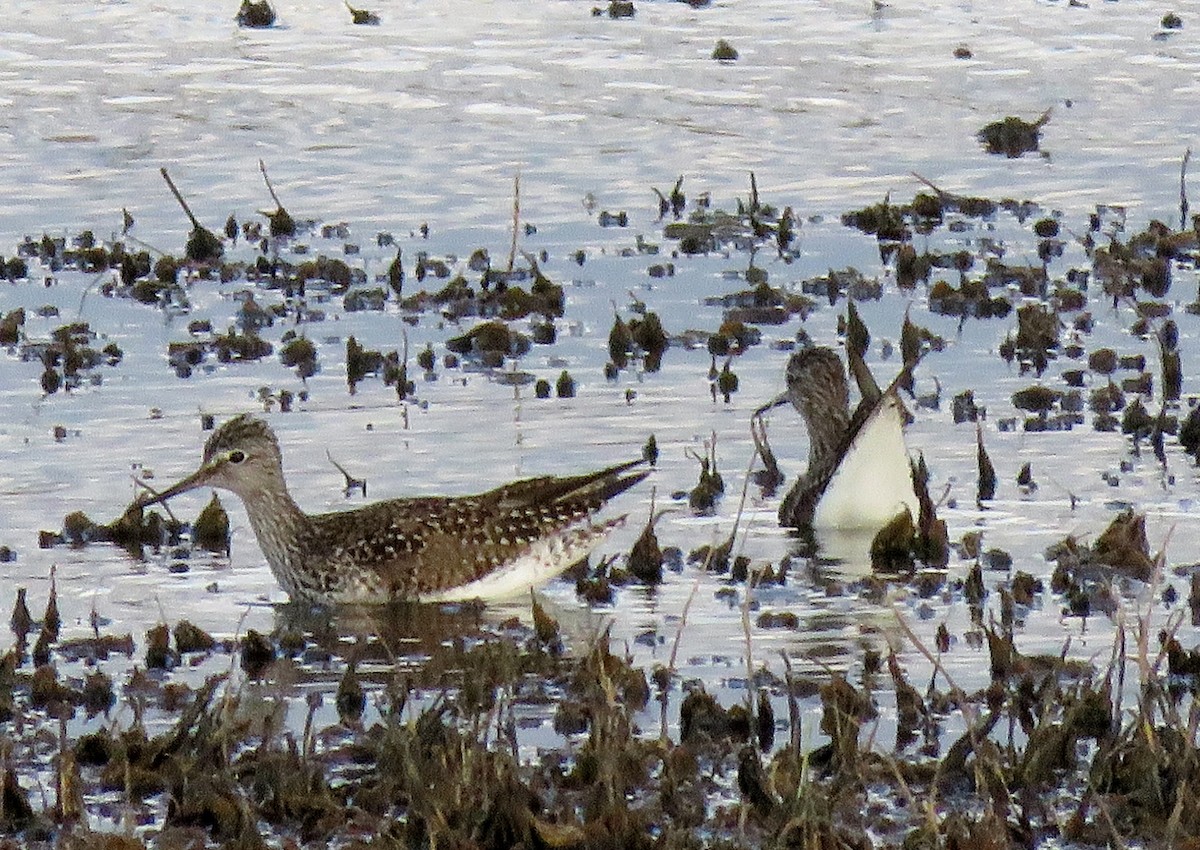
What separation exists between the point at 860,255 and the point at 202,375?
155 inches

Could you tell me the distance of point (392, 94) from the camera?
1983 cm

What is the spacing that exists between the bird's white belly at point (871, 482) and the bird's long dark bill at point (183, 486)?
230 centimetres

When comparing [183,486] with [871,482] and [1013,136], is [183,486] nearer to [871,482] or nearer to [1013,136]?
[871,482]

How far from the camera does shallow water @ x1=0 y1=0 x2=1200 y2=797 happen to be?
10.2 meters

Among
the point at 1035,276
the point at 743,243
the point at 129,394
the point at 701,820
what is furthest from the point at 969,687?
the point at 743,243

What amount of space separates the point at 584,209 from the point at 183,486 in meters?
6.51

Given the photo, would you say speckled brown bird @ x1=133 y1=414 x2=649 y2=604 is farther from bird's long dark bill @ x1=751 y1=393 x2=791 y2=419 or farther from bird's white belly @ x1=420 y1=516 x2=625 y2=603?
bird's long dark bill @ x1=751 y1=393 x2=791 y2=419

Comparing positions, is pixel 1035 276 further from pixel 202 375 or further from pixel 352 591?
pixel 352 591

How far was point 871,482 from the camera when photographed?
10.7 metres

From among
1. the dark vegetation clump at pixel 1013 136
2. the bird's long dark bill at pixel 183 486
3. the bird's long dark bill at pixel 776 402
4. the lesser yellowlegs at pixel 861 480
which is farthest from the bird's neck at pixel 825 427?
the dark vegetation clump at pixel 1013 136

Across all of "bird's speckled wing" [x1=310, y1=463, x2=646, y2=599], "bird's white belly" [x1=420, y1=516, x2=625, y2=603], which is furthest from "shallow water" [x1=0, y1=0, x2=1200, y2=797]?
"bird's speckled wing" [x1=310, y1=463, x2=646, y2=599]

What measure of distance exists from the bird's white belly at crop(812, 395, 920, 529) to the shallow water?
8.5 inches

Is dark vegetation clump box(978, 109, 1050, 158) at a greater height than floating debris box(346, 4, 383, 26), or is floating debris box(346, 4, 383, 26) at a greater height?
floating debris box(346, 4, 383, 26)

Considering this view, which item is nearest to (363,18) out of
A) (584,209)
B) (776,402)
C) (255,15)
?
(255,15)
